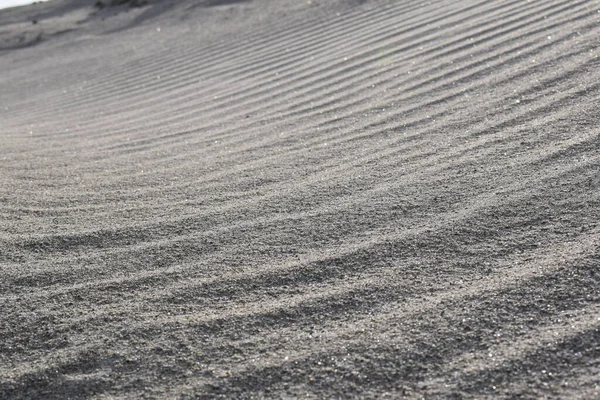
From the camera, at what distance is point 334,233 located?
7.70ft

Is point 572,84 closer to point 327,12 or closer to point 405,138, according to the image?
point 405,138

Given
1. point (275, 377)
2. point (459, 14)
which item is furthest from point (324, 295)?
point (459, 14)

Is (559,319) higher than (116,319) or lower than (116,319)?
lower

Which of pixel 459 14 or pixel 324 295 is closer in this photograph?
pixel 324 295

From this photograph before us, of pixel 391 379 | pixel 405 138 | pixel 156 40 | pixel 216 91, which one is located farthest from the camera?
pixel 156 40

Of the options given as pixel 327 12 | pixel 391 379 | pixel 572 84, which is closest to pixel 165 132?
pixel 572 84

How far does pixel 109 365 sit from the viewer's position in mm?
1794

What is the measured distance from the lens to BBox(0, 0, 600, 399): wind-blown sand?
1.72 meters

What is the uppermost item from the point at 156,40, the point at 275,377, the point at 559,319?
the point at 156,40

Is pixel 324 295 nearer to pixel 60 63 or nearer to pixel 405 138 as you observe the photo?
pixel 405 138

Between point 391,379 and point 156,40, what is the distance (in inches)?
279

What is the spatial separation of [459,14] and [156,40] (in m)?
3.99

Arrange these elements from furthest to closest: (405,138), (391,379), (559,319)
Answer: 1. (405,138)
2. (559,319)
3. (391,379)

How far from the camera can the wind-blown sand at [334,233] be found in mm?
1720
